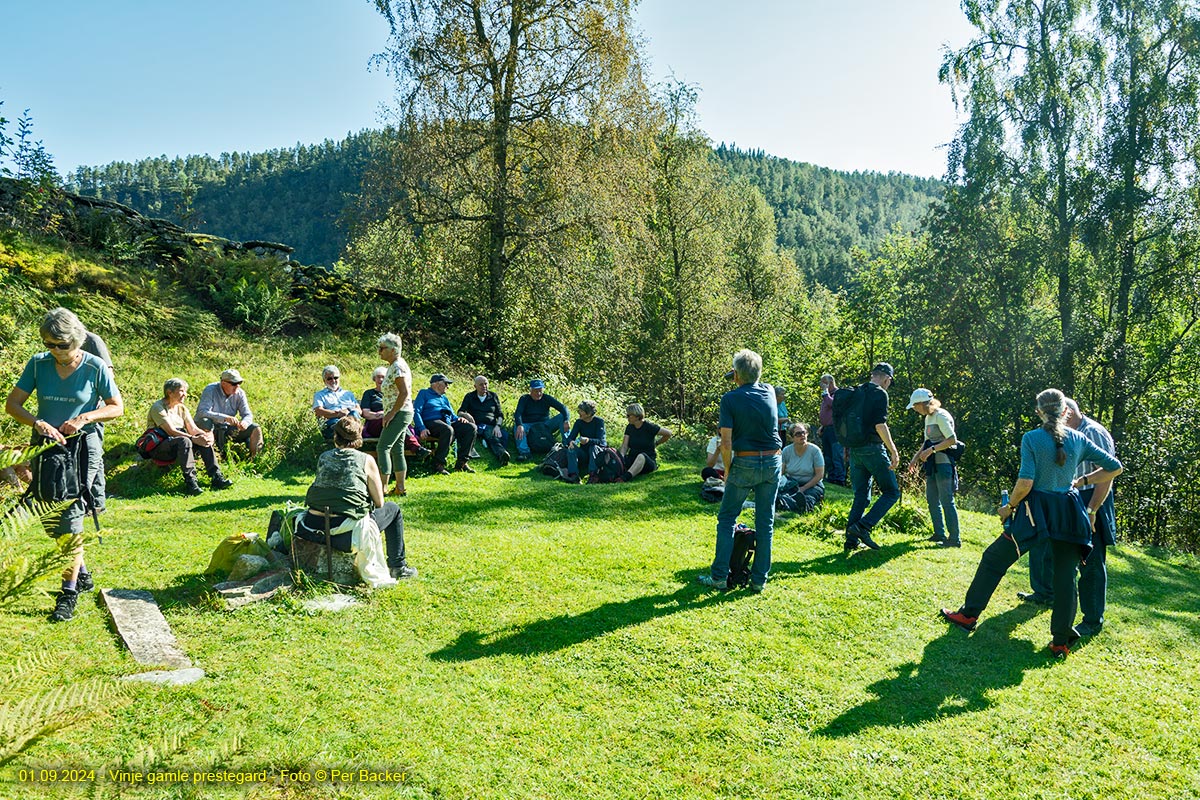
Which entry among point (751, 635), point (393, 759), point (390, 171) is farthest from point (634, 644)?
point (390, 171)

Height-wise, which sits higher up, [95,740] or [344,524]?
[344,524]

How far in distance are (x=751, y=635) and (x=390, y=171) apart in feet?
52.8

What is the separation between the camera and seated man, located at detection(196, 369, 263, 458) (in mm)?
9302

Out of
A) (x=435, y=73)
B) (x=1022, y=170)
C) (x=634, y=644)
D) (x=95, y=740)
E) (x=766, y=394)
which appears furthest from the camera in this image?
(x=1022, y=170)

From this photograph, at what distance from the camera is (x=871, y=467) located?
747 centimetres

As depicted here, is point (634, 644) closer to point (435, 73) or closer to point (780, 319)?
point (435, 73)

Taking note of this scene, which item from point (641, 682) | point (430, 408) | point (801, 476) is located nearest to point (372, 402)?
point (430, 408)

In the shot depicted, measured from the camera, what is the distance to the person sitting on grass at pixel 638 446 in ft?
35.8

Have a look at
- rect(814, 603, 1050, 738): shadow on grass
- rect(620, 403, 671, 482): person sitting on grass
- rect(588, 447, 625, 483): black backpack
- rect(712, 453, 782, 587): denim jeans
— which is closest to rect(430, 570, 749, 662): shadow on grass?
rect(712, 453, 782, 587): denim jeans

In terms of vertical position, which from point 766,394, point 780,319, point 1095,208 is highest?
point 1095,208

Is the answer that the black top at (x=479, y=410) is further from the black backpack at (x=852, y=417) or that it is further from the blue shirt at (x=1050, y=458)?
the blue shirt at (x=1050, y=458)

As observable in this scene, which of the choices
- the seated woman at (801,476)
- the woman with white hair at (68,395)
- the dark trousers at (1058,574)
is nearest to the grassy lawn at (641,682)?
the dark trousers at (1058,574)

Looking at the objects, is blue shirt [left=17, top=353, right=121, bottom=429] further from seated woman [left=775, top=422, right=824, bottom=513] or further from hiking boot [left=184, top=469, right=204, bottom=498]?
seated woman [left=775, top=422, right=824, bottom=513]

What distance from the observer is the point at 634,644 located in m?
5.00
